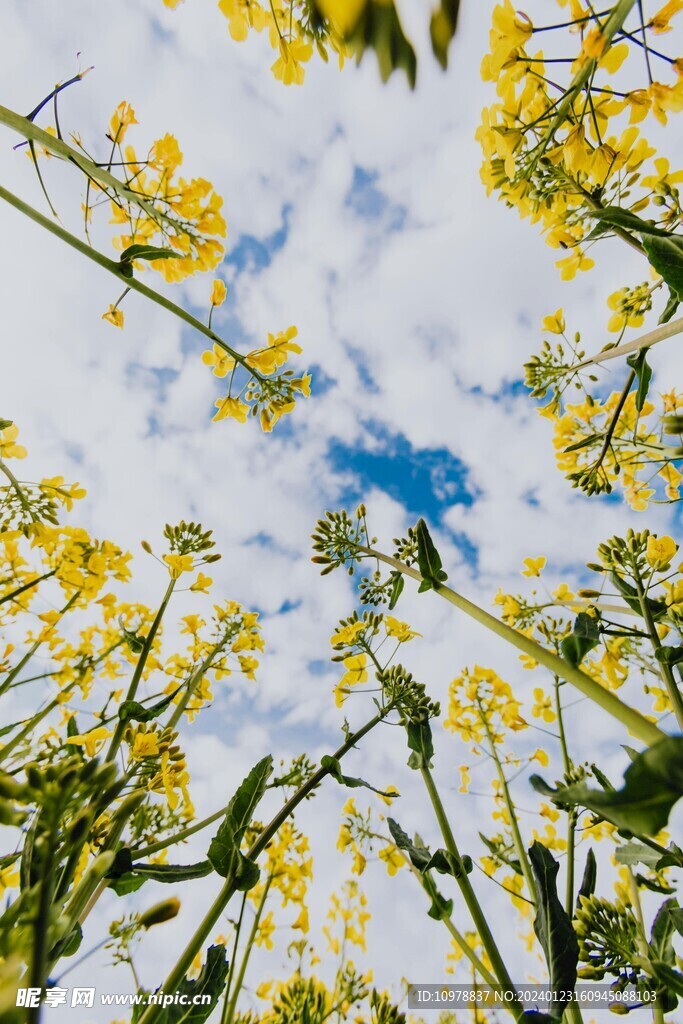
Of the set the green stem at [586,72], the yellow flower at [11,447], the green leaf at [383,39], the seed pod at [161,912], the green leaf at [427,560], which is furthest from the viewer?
the yellow flower at [11,447]

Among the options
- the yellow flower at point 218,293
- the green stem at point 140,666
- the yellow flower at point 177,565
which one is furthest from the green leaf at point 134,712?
the yellow flower at point 218,293

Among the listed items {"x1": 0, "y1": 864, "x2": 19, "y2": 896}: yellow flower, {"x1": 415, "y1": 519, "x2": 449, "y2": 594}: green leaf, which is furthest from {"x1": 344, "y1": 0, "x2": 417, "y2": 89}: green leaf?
{"x1": 0, "y1": 864, "x2": 19, "y2": 896}: yellow flower

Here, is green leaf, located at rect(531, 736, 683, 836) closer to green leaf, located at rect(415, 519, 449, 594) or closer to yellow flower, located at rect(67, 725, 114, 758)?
green leaf, located at rect(415, 519, 449, 594)

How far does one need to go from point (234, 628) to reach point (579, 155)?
2314 mm

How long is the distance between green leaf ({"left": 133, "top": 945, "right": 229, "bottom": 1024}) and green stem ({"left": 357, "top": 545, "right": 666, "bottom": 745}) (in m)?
1.25

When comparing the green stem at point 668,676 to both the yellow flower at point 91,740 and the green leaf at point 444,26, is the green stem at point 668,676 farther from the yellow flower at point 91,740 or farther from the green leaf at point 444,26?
the yellow flower at point 91,740

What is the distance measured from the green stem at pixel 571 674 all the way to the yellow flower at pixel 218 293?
4.83 feet

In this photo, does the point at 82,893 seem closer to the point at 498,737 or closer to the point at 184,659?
the point at 184,659

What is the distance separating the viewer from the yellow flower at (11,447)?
267 centimetres

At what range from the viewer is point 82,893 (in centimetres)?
93

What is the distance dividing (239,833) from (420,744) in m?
0.73

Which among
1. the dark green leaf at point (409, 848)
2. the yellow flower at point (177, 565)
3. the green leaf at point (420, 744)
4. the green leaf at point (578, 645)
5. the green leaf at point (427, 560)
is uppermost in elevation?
the yellow flower at point (177, 565)

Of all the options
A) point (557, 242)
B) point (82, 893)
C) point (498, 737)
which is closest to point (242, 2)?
point (557, 242)

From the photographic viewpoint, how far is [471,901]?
1.46 metres
